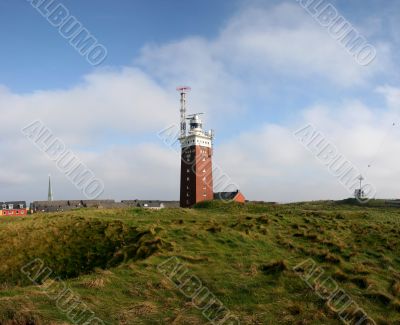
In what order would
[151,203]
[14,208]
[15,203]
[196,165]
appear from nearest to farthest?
1. [196,165]
2. [14,208]
3. [15,203]
4. [151,203]

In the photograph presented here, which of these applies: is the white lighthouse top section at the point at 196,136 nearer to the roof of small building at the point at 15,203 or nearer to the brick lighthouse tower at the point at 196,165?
the brick lighthouse tower at the point at 196,165

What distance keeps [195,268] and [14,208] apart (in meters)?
125

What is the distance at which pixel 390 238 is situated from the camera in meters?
24.0

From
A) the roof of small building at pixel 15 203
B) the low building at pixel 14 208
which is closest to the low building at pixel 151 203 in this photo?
the low building at pixel 14 208

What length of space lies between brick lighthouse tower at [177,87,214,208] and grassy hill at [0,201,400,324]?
38.4 metres

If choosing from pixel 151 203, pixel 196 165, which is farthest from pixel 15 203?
pixel 196 165

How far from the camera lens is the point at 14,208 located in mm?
123625

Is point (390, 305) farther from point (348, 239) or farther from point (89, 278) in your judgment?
point (89, 278)

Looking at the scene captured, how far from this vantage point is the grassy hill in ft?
44.5

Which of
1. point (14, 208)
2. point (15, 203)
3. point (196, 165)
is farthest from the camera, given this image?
point (15, 203)

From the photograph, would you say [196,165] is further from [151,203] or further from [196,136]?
[151,203]

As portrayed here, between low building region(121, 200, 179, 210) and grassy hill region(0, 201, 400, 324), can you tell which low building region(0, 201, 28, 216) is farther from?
grassy hill region(0, 201, 400, 324)

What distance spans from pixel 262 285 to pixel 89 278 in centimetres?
822

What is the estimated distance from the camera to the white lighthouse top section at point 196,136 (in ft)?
232
